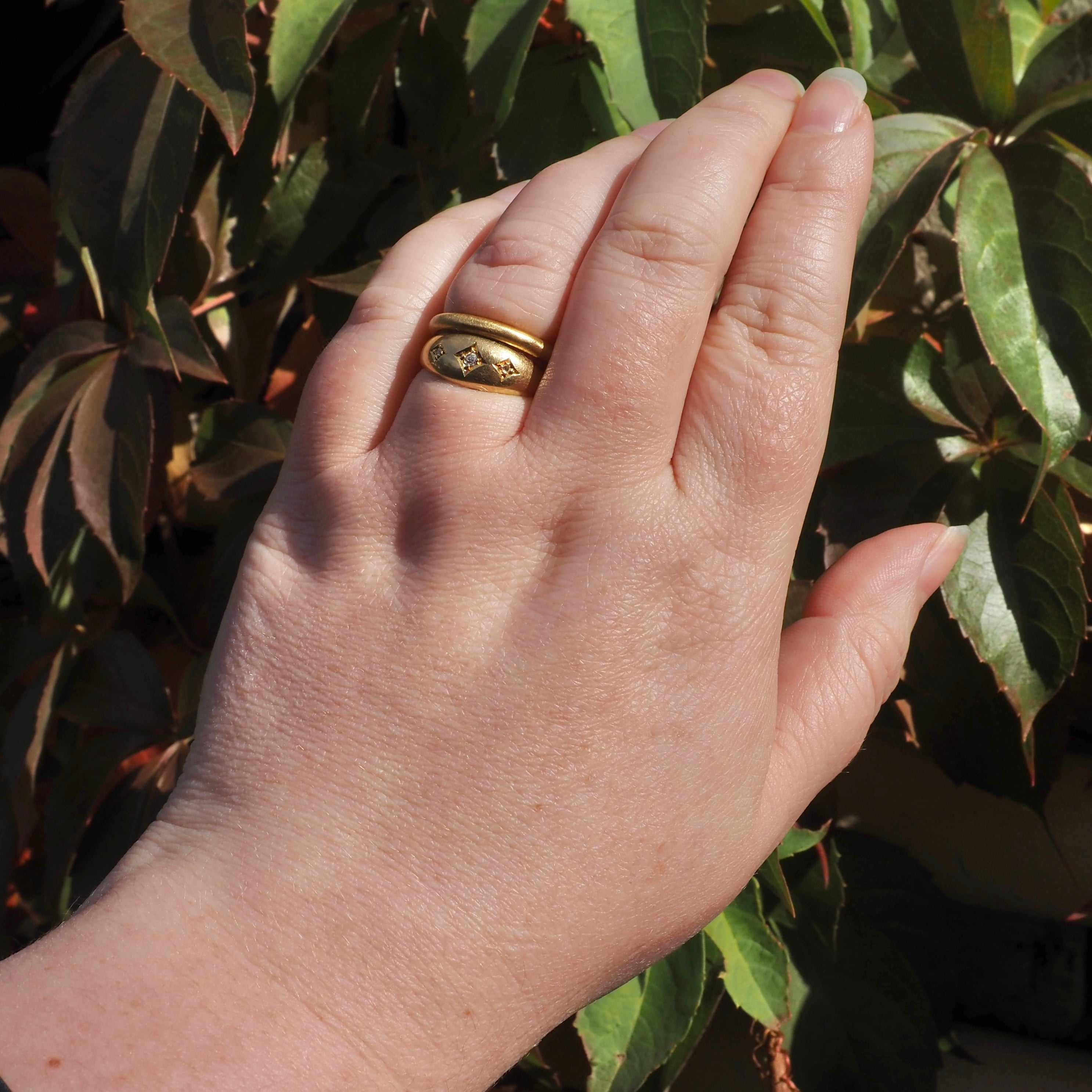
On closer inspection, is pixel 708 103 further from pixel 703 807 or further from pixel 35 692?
pixel 35 692

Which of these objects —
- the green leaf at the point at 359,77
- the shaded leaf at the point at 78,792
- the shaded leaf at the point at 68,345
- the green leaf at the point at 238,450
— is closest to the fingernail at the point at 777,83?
the green leaf at the point at 359,77

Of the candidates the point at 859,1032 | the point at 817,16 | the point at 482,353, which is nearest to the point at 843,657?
A: the point at 482,353

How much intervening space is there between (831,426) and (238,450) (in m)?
0.60

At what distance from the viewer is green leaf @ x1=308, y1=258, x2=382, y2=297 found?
2.85ft

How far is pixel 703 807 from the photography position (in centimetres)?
64

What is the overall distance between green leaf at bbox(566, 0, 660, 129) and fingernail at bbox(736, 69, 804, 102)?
9cm

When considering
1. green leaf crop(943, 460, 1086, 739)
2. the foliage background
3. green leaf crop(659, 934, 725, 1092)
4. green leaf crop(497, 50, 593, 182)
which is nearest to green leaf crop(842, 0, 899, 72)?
the foliage background

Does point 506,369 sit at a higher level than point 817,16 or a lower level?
lower

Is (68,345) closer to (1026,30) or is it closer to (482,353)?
(482,353)

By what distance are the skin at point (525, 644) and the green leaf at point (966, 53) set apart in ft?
0.57

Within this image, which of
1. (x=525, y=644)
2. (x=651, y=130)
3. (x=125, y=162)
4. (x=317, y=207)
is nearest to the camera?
(x=525, y=644)

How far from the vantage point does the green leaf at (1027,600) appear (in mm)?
798

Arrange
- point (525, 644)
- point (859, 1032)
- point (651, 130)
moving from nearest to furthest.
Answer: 1. point (525, 644)
2. point (651, 130)
3. point (859, 1032)

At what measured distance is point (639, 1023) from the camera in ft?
2.97
